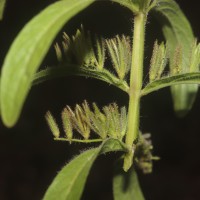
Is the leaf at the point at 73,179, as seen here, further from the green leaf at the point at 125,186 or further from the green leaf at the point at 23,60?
→ the green leaf at the point at 125,186

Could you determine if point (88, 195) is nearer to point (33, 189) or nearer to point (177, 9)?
point (33, 189)

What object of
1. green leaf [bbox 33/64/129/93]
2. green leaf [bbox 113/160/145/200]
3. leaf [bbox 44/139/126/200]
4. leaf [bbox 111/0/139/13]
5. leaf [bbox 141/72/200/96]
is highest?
leaf [bbox 111/0/139/13]

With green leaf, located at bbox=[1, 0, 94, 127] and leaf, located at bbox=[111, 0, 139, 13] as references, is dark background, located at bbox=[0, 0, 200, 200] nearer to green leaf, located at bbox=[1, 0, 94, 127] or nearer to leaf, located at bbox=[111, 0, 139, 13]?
leaf, located at bbox=[111, 0, 139, 13]

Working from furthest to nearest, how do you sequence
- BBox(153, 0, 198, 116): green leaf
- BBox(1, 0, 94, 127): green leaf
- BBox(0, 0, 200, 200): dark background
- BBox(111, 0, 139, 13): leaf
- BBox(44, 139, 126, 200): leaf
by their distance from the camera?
BBox(0, 0, 200, 200): dark background, BBox(153, 0, 198, 116): green leaf, BBox(111, 0, 139, 13): leaf, BBox(44, 139, 126, 200): leaf, BBox(1, 0, 94, 127): green leaf

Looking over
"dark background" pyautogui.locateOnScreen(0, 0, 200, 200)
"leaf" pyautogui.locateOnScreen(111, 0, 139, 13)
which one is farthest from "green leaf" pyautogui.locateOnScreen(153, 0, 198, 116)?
"dark background" pyautogui.locateOnScreen(0, 0, 200, 200)

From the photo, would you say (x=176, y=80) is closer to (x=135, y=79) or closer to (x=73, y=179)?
(x=135, y=79)

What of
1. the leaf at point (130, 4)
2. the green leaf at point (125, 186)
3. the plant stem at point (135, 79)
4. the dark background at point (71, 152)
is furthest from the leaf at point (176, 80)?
the dark background at point (71, 152)

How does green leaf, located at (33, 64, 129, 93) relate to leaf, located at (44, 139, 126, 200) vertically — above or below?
above
